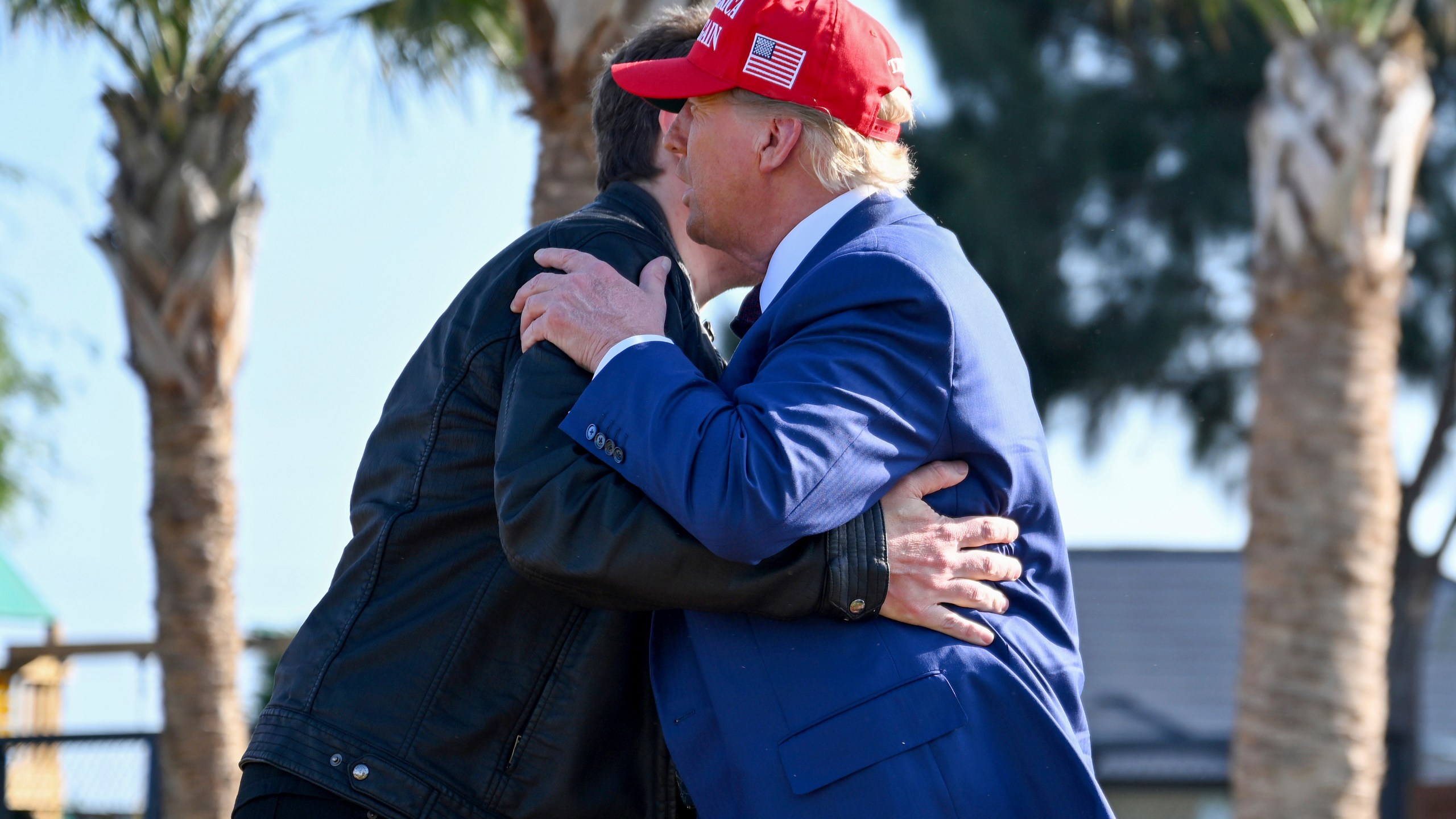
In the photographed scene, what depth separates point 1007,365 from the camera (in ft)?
6.85

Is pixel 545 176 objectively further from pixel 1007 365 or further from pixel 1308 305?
pixel 1308 305

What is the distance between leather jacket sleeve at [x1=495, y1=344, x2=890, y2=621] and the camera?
1903 mm

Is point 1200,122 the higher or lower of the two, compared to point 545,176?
lower

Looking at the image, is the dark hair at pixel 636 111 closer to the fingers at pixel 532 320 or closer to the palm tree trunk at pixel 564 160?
the fingers at pixel 532 320

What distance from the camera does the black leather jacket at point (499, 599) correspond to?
6.33 feet

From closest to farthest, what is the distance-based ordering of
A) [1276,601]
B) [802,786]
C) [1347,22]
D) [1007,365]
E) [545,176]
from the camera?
1. [802,786]
2. [1007,365]
3. [545,176]
4. [1276,601]
5. [1347,22]

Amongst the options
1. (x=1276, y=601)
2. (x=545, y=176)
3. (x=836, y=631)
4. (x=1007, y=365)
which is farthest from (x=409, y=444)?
(x=1276, y=601)

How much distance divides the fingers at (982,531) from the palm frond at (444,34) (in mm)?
5554

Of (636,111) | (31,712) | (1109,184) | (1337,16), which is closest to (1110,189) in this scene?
(1109,184)

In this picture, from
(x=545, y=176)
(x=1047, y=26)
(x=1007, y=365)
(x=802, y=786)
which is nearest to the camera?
(x=802, y=786)

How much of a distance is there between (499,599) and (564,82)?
2.85 m

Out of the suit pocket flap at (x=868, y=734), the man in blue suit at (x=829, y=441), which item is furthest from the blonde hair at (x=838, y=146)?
the suit pocket flap at (x=868, y=734)

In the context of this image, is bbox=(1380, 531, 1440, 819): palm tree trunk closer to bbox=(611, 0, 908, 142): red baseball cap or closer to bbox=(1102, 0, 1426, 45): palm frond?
bbox=(1102, 0, 1426, 45): palm frond

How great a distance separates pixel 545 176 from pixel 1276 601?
356 centimetres
